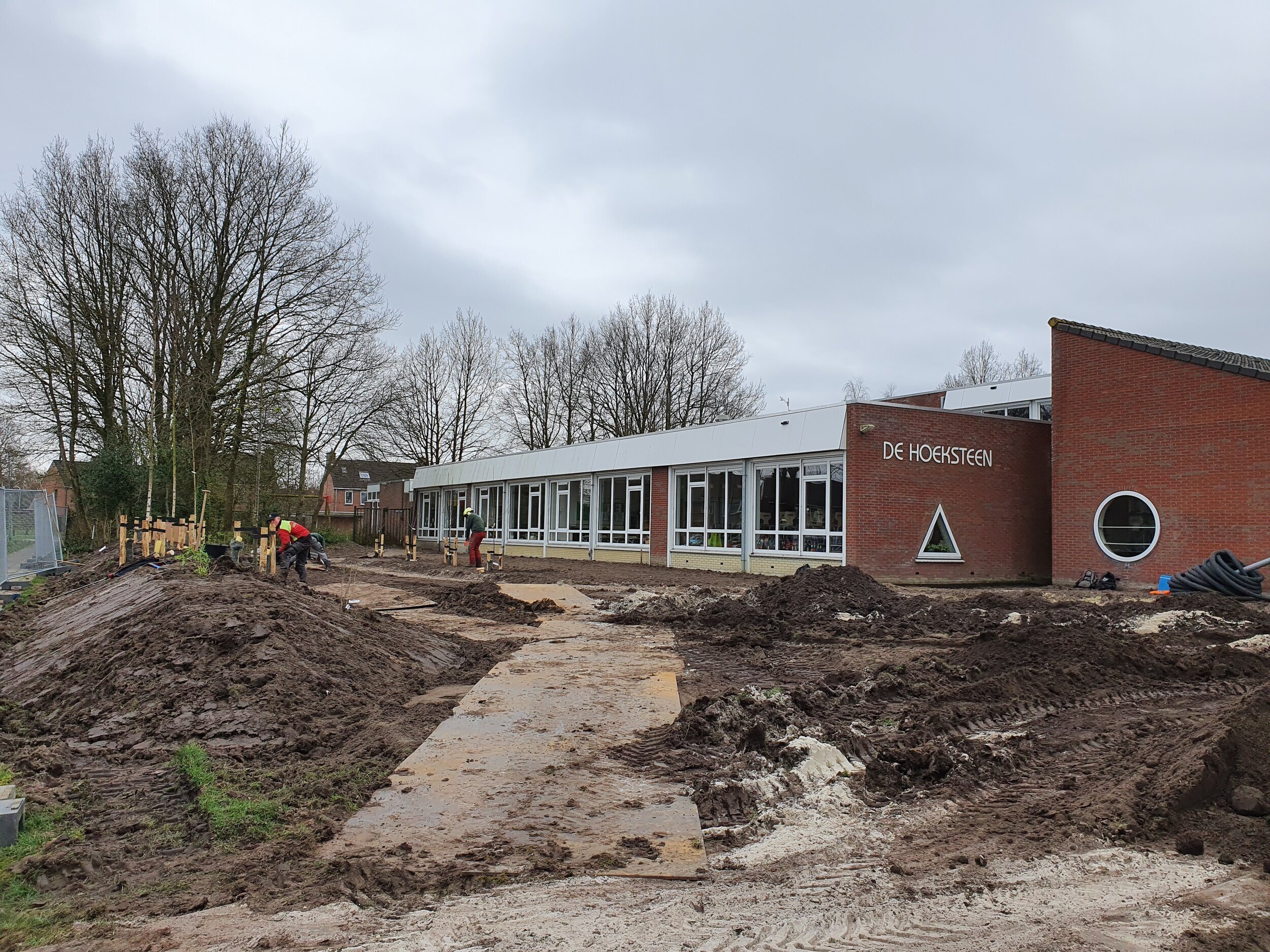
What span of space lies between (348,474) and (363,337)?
2099 inches

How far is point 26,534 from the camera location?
18.5m

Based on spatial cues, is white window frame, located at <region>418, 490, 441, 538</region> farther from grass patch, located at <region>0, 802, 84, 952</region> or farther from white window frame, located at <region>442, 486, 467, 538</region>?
grass patch, located at <region>0, 802, 84, 952</region>

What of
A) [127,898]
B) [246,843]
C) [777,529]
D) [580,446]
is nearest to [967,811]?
[246,843]

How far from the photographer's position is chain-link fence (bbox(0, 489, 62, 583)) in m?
14.5

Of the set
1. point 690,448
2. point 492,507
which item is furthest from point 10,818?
point 492,507

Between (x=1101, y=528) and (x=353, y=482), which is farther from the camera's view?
(x=353, y=482)

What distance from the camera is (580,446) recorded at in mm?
30172

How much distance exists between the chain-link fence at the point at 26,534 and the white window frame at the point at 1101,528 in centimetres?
2040

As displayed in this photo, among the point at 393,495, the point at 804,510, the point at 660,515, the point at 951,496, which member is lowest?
the point at 660,515

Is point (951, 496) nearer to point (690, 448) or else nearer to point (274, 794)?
point (690, 448)

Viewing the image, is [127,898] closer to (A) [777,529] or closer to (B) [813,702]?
(B) [813,702]

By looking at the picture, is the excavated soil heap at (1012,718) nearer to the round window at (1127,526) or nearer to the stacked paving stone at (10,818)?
the stacked paving stone at (10,818)

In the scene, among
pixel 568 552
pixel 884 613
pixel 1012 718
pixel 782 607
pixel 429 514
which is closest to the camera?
pixel 1012 718

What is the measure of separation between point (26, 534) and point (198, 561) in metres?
8.09
